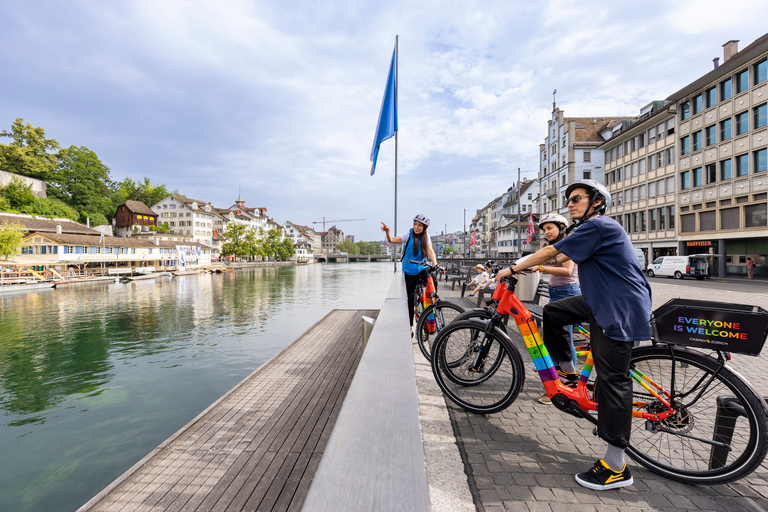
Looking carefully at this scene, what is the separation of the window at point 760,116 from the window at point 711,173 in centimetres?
428

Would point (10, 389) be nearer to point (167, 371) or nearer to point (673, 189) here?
point (167, 371)

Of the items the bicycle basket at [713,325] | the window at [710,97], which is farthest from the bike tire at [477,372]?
the window at [710,97]

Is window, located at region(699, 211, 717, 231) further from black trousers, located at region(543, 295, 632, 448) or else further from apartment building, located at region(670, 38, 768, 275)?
black trousers, located at region(543, 295, 632, 448)

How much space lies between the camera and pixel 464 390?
3.84 m

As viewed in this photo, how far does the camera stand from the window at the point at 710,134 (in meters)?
29.6

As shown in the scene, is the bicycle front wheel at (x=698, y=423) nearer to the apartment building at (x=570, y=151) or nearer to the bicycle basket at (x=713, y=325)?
the bicycle basket at (x=713, y=325)

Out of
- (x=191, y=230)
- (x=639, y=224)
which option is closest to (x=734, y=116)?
(x=639, y=224)

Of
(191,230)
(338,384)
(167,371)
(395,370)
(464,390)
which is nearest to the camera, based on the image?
(395,370)

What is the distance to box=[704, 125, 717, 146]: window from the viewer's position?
29.6 m

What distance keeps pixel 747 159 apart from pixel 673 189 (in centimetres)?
777

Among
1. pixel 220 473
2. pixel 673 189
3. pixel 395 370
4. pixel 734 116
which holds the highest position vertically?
pixel 734 116

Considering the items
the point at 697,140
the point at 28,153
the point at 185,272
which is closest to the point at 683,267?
the point at 697,140

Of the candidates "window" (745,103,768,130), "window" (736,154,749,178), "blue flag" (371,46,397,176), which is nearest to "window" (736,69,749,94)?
"window" (745,103,768,130)

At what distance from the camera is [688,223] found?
32.4 metres
